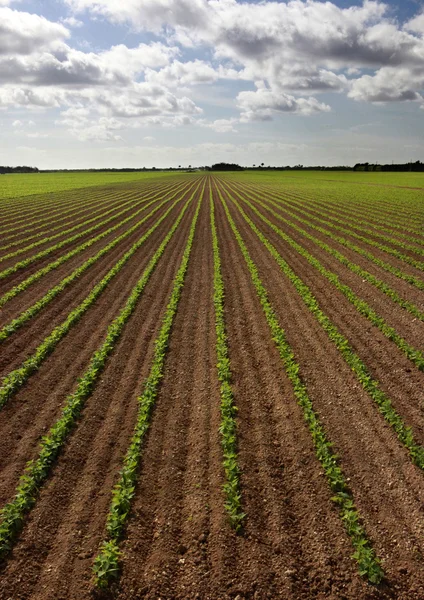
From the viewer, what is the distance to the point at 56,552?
5.86m

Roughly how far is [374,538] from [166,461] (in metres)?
3.79

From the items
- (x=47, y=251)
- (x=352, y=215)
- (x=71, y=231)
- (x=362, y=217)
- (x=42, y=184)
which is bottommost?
(x=47, y=251)

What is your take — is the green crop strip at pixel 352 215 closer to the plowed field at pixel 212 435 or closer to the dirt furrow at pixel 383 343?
the dirt furrow at pixel 383 343

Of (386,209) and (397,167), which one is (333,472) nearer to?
(386,209)

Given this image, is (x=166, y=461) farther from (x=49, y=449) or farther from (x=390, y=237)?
(x=390, y=237)

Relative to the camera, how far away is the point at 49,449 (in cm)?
777

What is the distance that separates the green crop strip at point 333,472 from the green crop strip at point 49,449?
16.9 ft

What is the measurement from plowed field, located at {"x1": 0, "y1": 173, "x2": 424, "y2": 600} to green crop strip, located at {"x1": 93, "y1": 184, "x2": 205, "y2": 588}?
34 millimetres

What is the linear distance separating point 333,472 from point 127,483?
12.3ft

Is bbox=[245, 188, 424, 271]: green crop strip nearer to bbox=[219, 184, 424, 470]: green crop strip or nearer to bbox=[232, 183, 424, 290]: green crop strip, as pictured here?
bbox=[232, 183, 424, 290]: green crop strip

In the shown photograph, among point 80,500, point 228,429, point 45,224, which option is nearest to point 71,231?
point 45,224

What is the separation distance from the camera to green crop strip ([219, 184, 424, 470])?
7.89 metres

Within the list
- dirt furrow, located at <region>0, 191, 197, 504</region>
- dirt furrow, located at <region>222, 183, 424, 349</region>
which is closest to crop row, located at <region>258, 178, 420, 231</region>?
dirt furrow, located at <region>222, 183, 424, 349</region>

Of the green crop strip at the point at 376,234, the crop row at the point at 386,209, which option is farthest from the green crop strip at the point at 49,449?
the crop row at the point at 386,209
